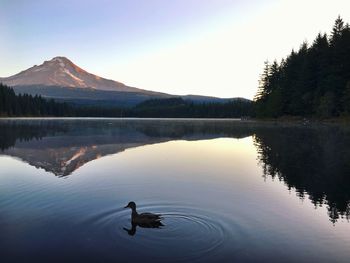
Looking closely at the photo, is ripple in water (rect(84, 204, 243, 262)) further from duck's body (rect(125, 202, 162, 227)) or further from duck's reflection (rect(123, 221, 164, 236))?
duck's body (rect(125, 202, 162, 227))

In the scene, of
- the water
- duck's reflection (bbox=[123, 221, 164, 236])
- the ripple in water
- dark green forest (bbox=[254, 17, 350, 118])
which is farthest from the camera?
dark green forest (bbox=[254, 17, 350, 118])

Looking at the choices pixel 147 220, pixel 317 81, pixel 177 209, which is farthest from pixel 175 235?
pixel 317 81

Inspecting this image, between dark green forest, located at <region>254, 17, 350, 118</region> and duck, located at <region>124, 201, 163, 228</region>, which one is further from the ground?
dark green forest, located at <region>254, 17, 350, 118</region>

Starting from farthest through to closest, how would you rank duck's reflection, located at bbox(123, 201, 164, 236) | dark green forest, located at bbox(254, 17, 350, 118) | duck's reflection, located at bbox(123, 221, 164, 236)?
dark green forest, located at bbox(254, 17, 350, 118)
duck's reflection, located at bbox(123, 201, 164, 236)
duck's reflection, located at bbox(123, 221, 164, 236)

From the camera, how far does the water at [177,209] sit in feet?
38.2

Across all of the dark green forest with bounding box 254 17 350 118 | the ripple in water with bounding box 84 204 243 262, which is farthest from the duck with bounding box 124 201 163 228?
the dark green forest with bounding box 254 17 350 118

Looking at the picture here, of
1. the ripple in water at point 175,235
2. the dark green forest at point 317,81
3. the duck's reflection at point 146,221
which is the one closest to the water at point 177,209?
the ripple in water at point 175,235

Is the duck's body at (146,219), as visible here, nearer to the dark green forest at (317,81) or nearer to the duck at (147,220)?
the duck at (147,220)

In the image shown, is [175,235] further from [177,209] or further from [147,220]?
[177,209]

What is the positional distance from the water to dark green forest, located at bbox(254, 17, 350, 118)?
56.2m

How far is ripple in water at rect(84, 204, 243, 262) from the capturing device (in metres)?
11.4

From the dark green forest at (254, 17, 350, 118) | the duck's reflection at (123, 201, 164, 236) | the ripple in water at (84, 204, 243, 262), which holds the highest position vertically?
the dark green forest at (254, 17, 350, 118)

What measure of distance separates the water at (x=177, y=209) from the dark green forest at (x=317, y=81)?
2213 inches

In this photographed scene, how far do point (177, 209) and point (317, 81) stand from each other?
292 ft
